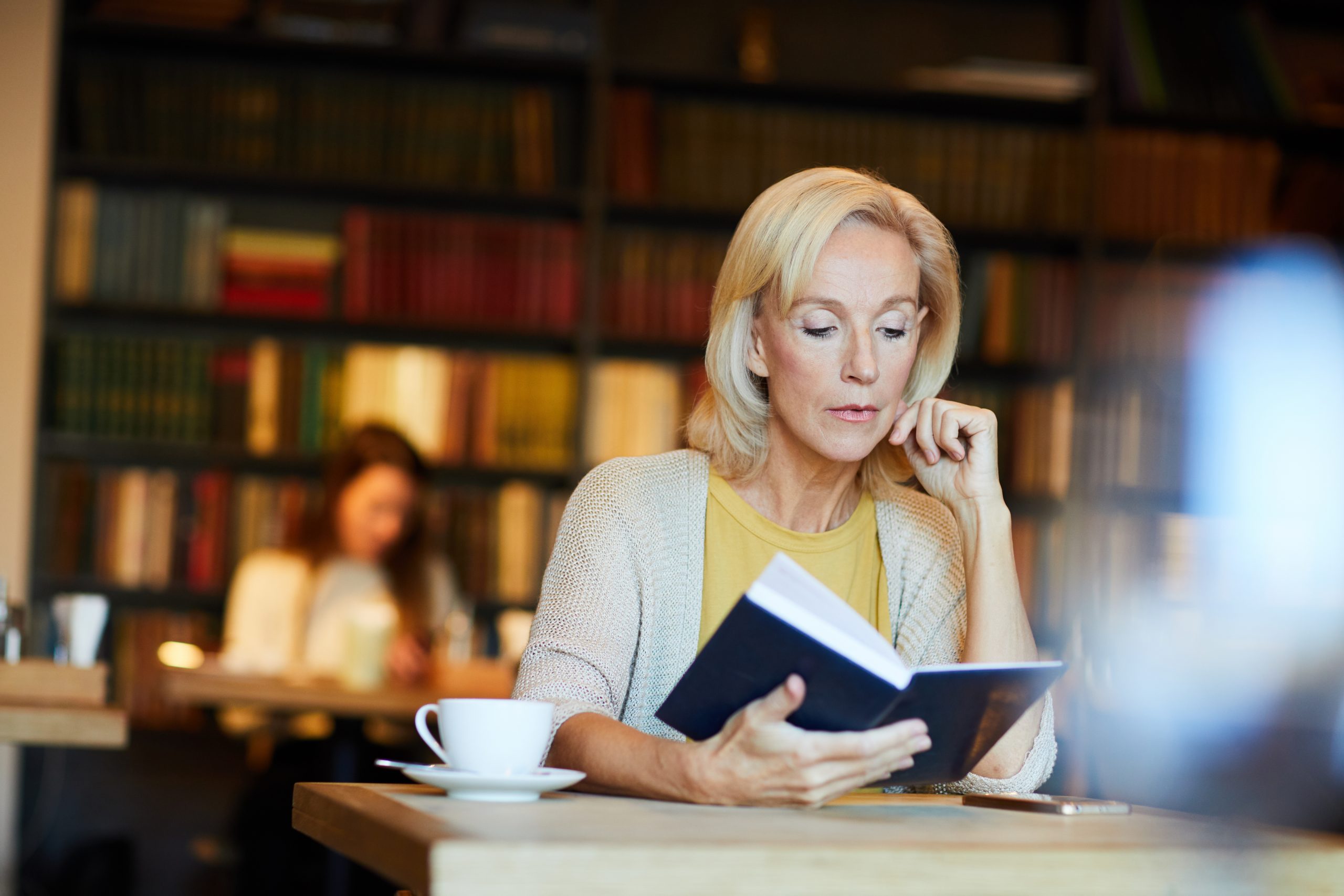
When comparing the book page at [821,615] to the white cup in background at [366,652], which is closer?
the book page at [821,615]

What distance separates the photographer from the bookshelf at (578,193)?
3650mm

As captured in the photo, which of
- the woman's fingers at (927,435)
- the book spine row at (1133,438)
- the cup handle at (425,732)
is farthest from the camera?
the book spine row at (1133,438)

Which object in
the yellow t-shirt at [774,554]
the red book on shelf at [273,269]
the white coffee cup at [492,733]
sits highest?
the red book on shelf at [273,269]

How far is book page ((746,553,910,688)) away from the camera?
0.94m

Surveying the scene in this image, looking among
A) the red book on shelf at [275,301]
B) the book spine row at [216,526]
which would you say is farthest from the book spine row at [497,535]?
the red book on shelf at [275,301]

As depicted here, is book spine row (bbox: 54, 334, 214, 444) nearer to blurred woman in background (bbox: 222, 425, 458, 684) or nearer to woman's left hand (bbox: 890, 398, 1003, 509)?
blurred woman in background (bbox: 222, 425, 458, 684)

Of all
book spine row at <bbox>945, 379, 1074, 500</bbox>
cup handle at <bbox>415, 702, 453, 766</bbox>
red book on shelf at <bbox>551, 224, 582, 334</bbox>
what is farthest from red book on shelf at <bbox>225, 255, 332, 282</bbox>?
cup handle at <bbox>415, 702, 453, 766</bbox>

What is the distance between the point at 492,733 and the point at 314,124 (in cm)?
296

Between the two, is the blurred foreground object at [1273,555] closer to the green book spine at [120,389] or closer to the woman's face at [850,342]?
the woman's face at [850,342]

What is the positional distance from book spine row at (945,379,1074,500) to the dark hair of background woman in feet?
4.56

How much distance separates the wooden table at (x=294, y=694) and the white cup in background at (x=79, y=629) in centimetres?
56

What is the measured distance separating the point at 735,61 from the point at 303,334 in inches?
53.7

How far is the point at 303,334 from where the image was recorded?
380cm

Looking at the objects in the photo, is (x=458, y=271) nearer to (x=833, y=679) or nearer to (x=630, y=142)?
(x=630, y=142)
